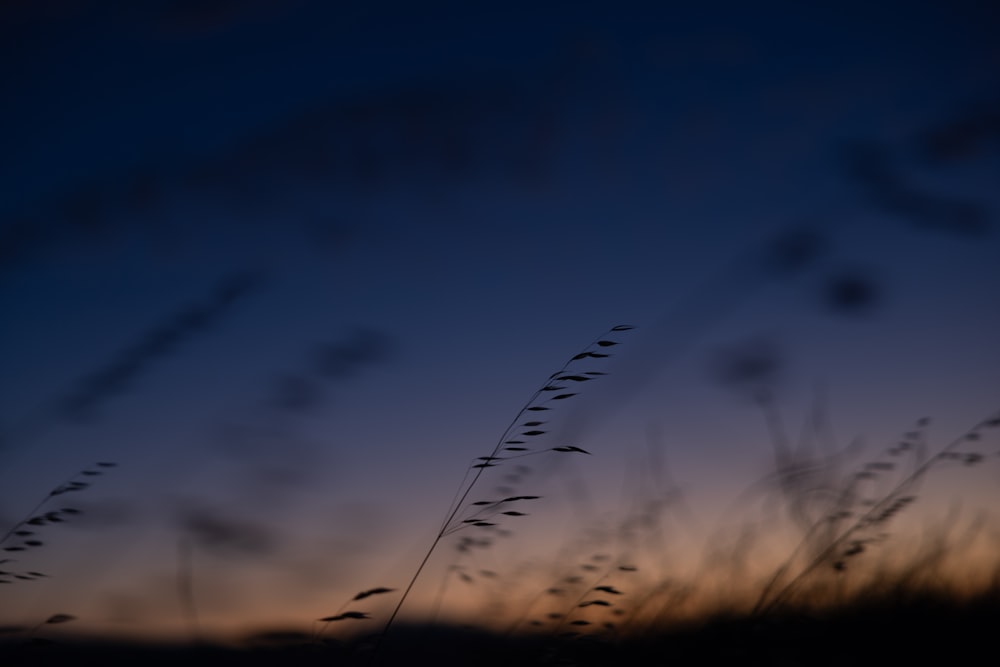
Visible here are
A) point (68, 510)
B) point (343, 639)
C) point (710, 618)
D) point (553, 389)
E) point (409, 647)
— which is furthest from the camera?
point (710, 618)

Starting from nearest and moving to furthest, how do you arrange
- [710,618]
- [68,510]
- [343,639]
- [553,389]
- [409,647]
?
[343,639] < [553,389] < [68,510] < [409,647] < [710,618]

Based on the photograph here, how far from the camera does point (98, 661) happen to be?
255cm

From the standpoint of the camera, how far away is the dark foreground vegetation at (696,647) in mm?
2199

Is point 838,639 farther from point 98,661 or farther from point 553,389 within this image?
point 98,661

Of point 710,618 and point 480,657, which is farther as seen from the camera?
point 710,618

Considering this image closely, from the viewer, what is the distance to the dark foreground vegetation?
7.22 ft

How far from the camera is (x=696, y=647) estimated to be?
2.48 metres

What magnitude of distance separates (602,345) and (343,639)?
111 cm

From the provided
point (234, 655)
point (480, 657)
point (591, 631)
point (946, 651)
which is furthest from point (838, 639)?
point (234, 655)

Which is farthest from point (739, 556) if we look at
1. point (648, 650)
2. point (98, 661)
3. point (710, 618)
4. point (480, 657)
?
point (98, 661)

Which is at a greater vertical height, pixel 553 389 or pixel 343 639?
pixel 553 389

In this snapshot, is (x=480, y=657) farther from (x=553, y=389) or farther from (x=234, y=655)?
(x=553, y=389)

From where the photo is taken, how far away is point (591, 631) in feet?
7.84

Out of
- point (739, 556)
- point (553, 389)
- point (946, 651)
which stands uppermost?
point (553, 389)
